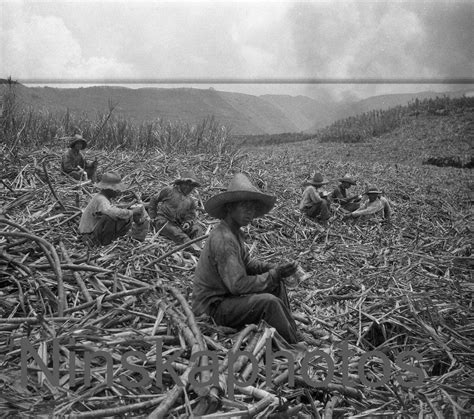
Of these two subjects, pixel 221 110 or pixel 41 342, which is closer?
pixel 41 342

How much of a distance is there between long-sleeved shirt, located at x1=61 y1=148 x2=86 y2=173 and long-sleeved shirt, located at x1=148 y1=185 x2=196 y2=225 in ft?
6.76

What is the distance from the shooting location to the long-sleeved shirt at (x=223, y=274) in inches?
113

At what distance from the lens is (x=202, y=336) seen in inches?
101

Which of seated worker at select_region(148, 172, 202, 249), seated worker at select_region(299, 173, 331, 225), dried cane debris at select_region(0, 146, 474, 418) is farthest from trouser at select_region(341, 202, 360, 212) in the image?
seated worker at select_region(148, 172, 202, 249)

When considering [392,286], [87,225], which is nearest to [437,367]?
[392,286]

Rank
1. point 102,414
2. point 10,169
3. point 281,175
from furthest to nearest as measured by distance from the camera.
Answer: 1. point 281,175
2. point 10,169
3. point 102,414

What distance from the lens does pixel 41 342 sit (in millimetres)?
2441

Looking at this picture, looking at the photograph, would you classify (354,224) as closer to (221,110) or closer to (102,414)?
(102,414)

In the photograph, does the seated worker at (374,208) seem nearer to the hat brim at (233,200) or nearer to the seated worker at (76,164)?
the seated worker at (76,164)

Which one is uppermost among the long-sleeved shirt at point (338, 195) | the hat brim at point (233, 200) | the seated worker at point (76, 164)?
the hat brim at point (233, 200)

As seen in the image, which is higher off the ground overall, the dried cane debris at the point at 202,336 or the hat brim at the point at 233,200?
the hat brim at the point at 233,200

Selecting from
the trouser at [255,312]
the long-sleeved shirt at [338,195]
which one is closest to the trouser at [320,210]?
the long-sleeved shirt at [338,195]

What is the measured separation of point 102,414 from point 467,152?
19.9m

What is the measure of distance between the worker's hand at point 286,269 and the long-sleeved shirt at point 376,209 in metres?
5.18
